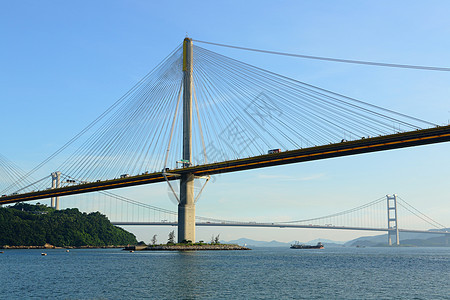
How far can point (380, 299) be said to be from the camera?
112 feet

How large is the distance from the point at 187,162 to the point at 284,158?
64.4ft

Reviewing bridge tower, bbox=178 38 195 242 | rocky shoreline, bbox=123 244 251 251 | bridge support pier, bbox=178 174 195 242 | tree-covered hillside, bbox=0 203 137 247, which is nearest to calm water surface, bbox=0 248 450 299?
bridge tower, bbox=178 38 195 242

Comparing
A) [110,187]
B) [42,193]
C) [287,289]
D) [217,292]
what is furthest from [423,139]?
[42,193]

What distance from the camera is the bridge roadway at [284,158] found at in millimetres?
64438

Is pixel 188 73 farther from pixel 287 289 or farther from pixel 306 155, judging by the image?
pixel 287 289

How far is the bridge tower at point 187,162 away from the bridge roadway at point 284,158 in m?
2.27

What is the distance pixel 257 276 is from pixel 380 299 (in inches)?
626

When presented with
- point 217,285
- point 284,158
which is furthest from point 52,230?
point 217,285

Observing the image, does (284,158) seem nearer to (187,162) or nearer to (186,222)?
(187,162)

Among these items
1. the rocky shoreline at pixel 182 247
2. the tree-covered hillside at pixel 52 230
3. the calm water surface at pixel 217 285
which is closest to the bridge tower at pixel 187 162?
the rocky shoreline at pixel 182 247

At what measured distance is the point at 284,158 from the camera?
79250 millimetres

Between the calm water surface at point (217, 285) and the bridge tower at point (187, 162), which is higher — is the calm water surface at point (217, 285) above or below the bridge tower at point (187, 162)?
below

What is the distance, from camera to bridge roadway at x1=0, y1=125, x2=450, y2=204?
64438 millimetres

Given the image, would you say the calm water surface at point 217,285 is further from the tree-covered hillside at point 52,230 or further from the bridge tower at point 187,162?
the tree-covered hillside at point 52,230
